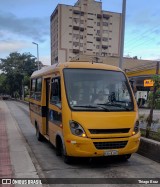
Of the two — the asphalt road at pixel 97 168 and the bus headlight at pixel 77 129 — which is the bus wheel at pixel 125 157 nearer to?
the asphalt road at pixel 97 168

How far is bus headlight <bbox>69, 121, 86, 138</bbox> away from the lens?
644cm

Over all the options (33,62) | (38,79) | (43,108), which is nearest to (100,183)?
(43,108)

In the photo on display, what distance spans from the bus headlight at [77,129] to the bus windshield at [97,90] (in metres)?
0.41

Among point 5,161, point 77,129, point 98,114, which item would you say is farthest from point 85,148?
point 5,161

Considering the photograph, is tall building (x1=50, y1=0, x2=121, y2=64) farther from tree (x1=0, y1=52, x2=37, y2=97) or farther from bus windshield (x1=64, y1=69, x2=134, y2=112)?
bus windshield (x1=64, y1=69, x2=134, y2=112)

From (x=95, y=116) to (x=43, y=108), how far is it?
3199 millimetres

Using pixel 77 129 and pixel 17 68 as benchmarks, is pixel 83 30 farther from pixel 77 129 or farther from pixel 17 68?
pixel 77 129

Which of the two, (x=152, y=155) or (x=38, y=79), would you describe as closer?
(x=152, y=155)

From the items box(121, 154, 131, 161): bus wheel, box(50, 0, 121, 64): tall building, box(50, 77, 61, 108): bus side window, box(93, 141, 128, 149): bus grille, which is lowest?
box(121, 154, 131, 161): bus wheel

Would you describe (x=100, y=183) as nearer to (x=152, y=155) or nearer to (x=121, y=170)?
(x=121, y=170)

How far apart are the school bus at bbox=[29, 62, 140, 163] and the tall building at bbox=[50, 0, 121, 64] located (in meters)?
95.9

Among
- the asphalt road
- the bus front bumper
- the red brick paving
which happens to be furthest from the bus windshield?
the red brick paving

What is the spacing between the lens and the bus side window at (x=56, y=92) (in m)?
7.36

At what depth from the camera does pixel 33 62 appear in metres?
72.8
